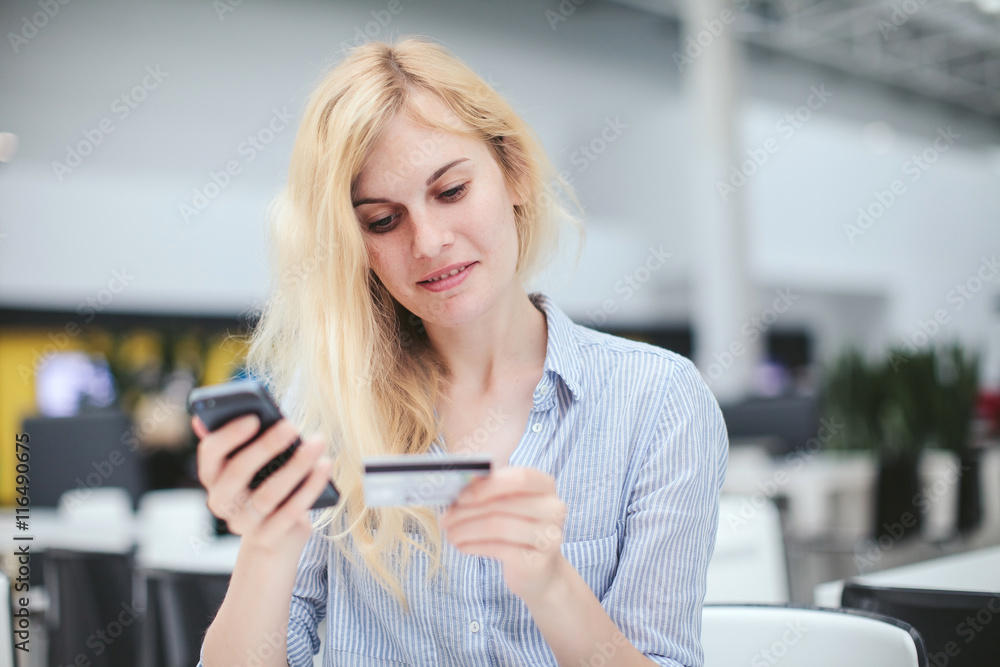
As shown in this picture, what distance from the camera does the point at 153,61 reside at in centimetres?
647

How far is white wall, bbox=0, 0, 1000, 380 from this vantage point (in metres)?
5.89

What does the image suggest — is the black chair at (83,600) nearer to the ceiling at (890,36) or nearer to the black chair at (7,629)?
the black chair at (7,629)

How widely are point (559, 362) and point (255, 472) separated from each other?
51cm

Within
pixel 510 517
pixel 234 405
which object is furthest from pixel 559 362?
pixel 234 405

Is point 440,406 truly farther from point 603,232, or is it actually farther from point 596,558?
point 603,232

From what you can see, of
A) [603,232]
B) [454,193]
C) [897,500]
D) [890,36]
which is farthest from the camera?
[890,36]

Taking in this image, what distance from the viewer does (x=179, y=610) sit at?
63.4 inches

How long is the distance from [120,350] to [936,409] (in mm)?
5238

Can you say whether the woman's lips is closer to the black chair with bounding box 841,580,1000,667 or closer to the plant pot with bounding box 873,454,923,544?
the black chair with bounding box 841,580,1000,667

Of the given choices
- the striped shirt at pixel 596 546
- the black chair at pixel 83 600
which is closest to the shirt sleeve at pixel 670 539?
the striped shirt at pixel 596 546

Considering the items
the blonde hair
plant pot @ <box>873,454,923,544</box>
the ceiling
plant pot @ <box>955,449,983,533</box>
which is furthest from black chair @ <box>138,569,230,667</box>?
the ceiling

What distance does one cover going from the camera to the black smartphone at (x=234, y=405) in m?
0.79

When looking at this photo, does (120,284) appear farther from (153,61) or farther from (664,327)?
(664,327)

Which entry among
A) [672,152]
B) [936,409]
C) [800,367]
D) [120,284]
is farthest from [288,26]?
[800,367]
